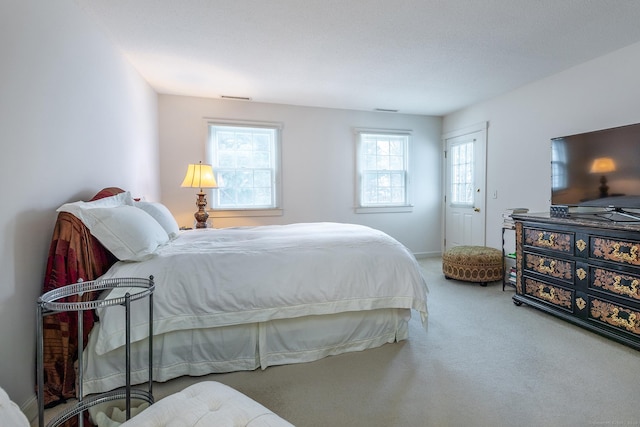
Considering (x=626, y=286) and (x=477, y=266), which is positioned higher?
(x=626, y=286)

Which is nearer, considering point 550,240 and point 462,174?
point 550,240

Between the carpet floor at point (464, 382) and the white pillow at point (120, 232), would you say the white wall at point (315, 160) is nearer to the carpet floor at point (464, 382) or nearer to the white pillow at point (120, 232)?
the white pillow at point (120, 232)

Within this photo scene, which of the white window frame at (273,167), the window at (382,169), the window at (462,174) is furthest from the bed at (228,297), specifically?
the window at (462,174)

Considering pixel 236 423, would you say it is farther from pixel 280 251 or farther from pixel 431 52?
pixel 431 52

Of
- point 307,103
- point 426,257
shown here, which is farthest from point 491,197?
point 307,103

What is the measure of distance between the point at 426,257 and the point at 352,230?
10.1 feet

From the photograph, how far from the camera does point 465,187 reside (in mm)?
4906

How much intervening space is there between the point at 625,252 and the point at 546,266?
65 cm

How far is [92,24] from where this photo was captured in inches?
94.0

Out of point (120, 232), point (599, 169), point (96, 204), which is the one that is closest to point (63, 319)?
point (120, 232)

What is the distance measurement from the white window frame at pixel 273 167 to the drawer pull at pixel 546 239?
320 centimetres

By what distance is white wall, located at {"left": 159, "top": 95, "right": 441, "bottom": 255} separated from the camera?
4.29 meters

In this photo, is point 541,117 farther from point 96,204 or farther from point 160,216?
point 96,204

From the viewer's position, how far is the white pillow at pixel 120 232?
178cm
